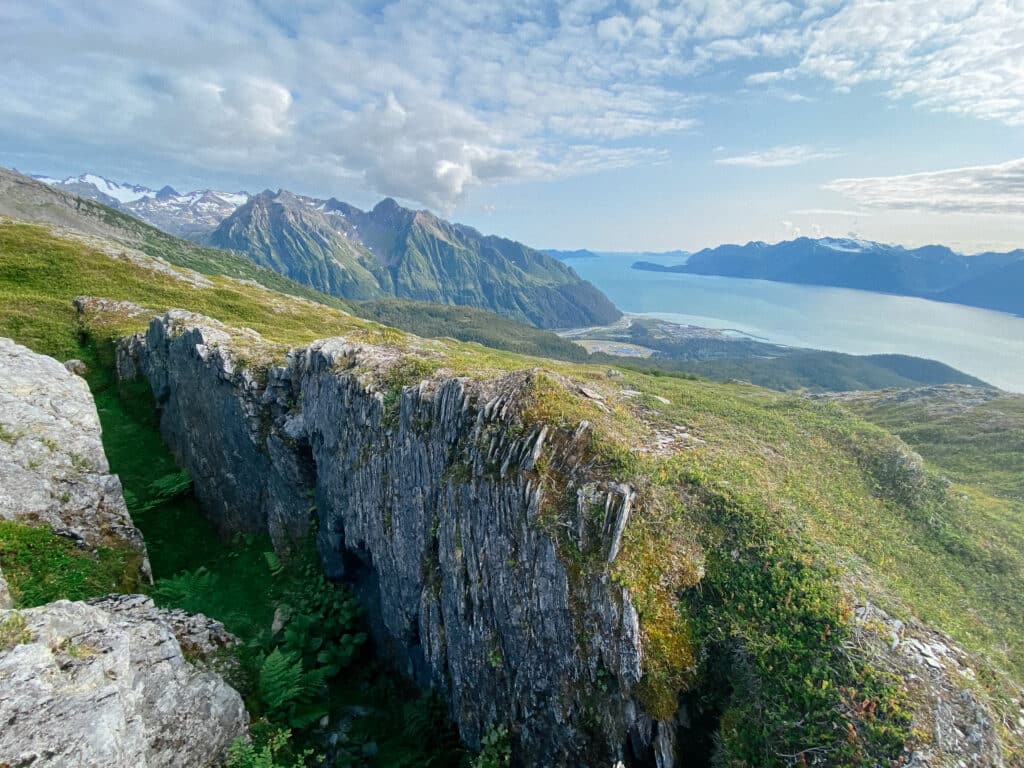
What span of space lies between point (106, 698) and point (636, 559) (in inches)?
487

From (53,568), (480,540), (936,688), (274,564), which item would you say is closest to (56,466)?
(53,568)

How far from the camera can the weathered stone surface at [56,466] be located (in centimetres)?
1698

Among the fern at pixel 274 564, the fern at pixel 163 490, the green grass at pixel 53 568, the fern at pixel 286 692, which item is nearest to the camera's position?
the fern at pixel 286 692

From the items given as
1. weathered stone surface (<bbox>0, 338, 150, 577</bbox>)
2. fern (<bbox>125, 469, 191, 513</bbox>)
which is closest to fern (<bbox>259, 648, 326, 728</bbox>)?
weathered stone surface (<bbox>0, 338, 150, 577</bbox>)

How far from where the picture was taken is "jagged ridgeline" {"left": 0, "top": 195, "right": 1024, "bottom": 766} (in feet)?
31.6

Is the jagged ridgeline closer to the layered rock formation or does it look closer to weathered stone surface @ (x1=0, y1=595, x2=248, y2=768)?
the layered rock formation

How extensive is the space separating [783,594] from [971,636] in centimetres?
611

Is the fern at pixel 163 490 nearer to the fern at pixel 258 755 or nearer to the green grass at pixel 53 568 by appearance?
the green grass at pixel 53 568

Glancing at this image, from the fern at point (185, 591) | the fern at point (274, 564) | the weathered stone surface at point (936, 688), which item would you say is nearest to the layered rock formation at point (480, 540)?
the weathered stone surface at point (936, 688)

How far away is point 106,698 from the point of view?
10.0 meters

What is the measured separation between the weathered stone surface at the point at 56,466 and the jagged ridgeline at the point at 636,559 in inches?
232

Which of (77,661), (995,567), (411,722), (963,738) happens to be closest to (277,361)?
(77,661)

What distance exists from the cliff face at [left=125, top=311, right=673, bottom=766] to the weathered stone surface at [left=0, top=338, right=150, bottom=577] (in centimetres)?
573

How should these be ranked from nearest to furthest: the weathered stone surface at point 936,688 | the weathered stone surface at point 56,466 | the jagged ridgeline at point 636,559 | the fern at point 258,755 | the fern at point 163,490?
the weathered stone surface at point 936,688 → the jagged ridgeline at point 636,559 → the fern at point 258,755 → the weathered stone surface at point 56,466 → the fern at point 163,490
